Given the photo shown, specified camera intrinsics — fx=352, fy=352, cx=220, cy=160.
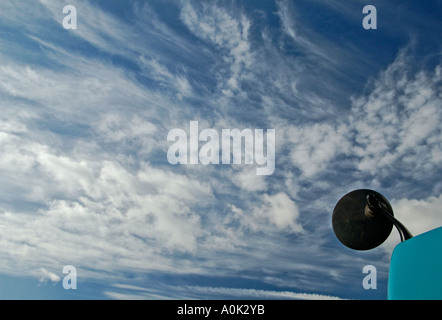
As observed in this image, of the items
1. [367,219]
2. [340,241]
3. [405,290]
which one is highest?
[367,219]
